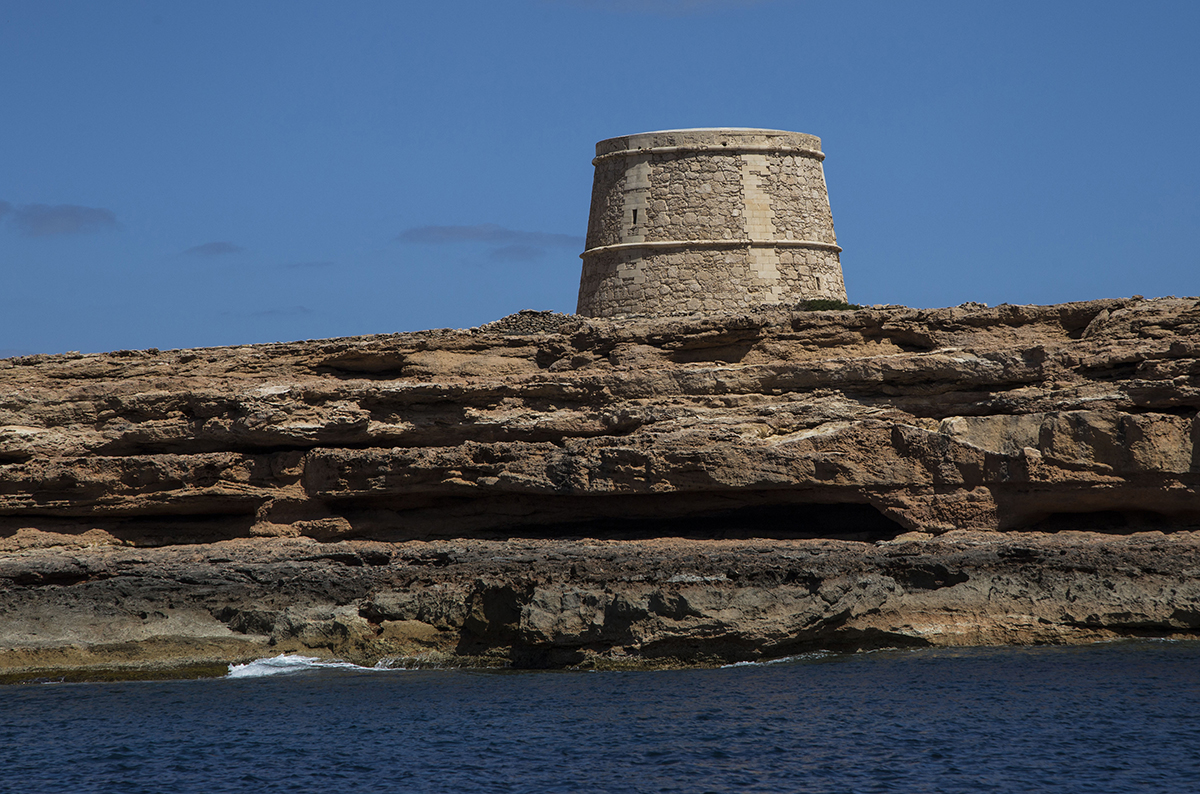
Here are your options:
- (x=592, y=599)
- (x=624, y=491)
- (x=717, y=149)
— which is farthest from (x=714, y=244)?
(x=592, y=599)

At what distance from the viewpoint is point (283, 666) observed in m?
23.1

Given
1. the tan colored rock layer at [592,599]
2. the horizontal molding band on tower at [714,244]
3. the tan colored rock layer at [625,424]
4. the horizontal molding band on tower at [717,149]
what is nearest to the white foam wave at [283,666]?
the tan colored rock layer at [592,599]

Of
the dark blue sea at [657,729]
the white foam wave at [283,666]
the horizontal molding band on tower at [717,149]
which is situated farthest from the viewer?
the horizontal molding band on tower at [717,149]

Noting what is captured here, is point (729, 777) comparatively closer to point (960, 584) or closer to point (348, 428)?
point (960, 584)

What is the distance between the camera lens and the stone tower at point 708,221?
116 feet

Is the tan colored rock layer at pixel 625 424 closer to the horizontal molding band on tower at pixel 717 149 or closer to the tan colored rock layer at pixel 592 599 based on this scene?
the tan colored rock layer at pixel 592 599

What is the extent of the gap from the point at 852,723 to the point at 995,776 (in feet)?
8.07

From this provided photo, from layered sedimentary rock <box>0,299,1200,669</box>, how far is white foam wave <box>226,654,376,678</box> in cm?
22

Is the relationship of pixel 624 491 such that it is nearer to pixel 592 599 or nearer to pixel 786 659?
pixel 592 599

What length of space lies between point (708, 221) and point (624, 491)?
43.3 ft

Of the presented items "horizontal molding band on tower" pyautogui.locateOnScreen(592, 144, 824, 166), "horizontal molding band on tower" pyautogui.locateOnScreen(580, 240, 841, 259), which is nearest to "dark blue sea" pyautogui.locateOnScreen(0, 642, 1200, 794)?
"horizontal molding band on tower" pyautogui.locateOnScreen(580, 240, 841, 259)

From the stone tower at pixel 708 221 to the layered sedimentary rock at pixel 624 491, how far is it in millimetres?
9579

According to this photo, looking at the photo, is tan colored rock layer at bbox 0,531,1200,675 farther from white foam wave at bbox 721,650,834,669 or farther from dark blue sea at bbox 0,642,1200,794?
dark blue sea at bbox 0,642,1200,794

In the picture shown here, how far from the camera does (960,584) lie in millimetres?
21891
